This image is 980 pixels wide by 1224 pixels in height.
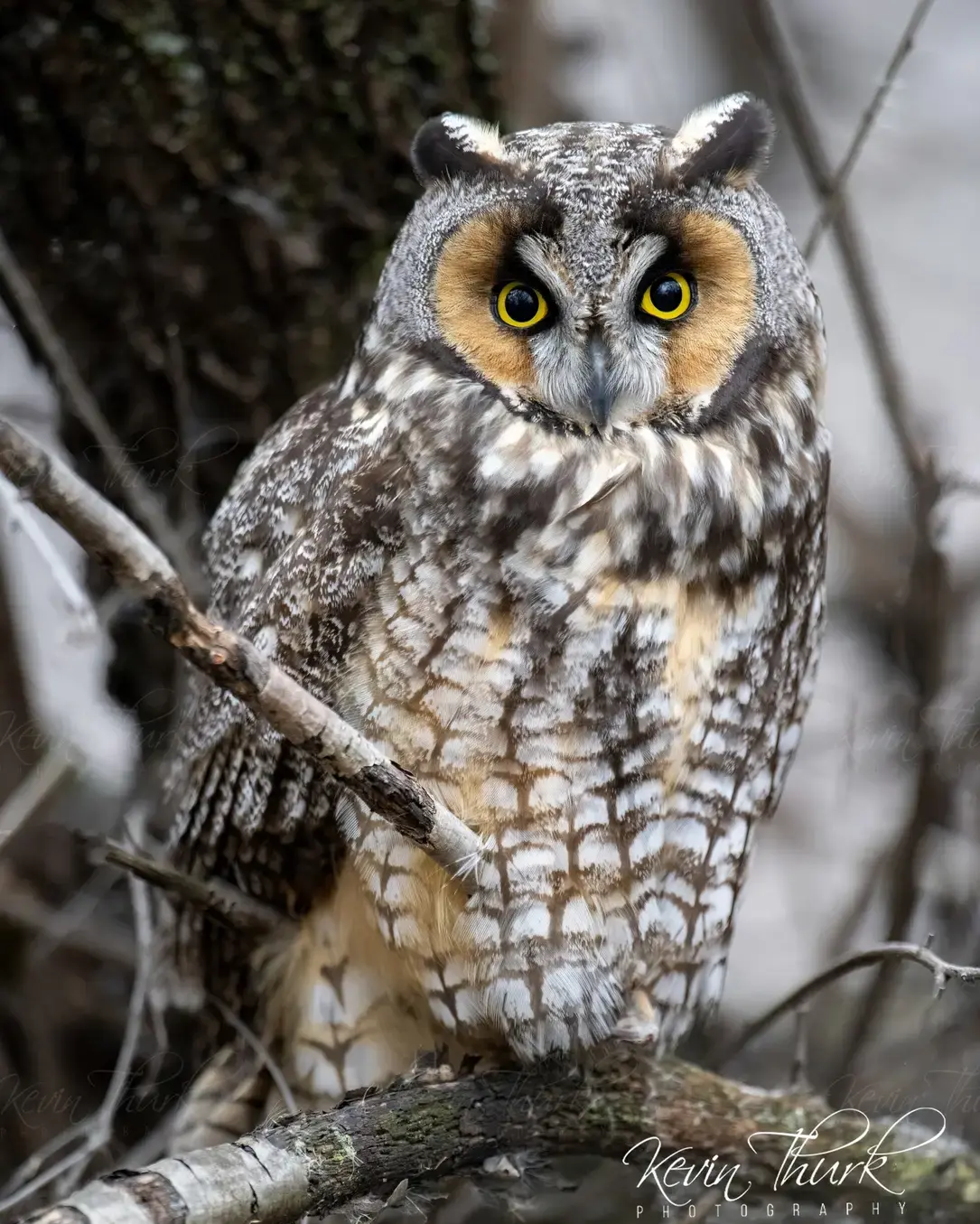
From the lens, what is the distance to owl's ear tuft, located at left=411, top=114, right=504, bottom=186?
174cm

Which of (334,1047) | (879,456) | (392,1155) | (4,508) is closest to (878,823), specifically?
(879,456)

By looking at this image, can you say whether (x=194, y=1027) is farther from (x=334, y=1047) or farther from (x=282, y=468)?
(x=282, y=468)

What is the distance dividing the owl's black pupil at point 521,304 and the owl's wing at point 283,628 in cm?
23

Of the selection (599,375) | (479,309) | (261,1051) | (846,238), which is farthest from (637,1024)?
(846,238)

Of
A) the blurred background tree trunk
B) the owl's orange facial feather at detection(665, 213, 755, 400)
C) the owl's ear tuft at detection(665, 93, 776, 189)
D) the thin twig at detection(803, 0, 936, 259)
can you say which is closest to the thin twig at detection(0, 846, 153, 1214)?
the blurred background tree trunk

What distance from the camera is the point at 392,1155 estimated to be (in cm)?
162

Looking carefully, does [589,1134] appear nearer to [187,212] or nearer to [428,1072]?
[428,1072]

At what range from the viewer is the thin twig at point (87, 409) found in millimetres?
2164

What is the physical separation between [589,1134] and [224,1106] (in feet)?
2.08

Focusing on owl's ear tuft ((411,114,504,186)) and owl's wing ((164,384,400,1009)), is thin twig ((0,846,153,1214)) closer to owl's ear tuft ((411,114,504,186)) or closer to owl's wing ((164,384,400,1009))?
owl's wing ((164,384,400,1009))

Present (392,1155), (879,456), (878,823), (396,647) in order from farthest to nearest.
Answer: (878,823) < (879,456) < (396,647) < (392,1155)

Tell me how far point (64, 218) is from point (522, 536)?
120cm

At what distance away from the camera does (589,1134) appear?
1.90 m

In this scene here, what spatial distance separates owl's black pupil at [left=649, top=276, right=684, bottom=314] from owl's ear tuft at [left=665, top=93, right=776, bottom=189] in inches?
5.0
